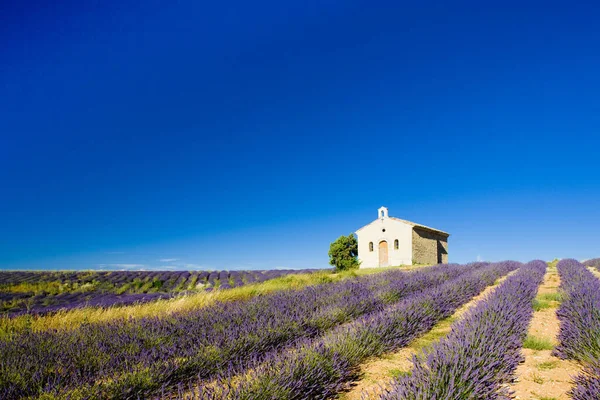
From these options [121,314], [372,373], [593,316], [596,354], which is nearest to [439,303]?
[593,316]

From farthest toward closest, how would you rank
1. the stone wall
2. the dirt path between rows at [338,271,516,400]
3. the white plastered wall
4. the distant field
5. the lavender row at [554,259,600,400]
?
the stone wall < the white plastered wall < the distant field < the dirt path between rows at [338,271,516,400] < the lavender row at [554,259,600,400]

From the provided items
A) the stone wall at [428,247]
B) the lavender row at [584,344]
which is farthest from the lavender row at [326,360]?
the stone wall at [428,247]

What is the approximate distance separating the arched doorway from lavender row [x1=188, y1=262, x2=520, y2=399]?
22252 millimetres

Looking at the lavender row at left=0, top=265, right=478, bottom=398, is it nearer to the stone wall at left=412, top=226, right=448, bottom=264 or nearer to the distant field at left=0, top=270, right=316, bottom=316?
the distant field at left=0, top=270, right=316, bottom=316

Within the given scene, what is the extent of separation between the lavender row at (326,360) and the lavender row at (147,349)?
31 centimetres

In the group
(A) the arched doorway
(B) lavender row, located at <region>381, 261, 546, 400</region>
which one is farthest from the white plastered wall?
(B) lavender row, located at <region>381, 261, 546, 400</region>

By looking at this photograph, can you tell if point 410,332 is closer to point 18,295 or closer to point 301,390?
point 301,390

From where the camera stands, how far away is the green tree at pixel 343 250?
29.3 metres

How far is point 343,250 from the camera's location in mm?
29703

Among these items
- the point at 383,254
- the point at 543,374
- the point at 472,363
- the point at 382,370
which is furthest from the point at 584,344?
the point at 383,254

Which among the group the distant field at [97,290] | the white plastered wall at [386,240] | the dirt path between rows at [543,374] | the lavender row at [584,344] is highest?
the white plastered wall at [386,240]

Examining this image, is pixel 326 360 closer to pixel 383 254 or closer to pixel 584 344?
pixel 584 344

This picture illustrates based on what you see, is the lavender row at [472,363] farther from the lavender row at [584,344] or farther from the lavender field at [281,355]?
the lavender row at [584,344]

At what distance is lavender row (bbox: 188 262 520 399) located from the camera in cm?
239
